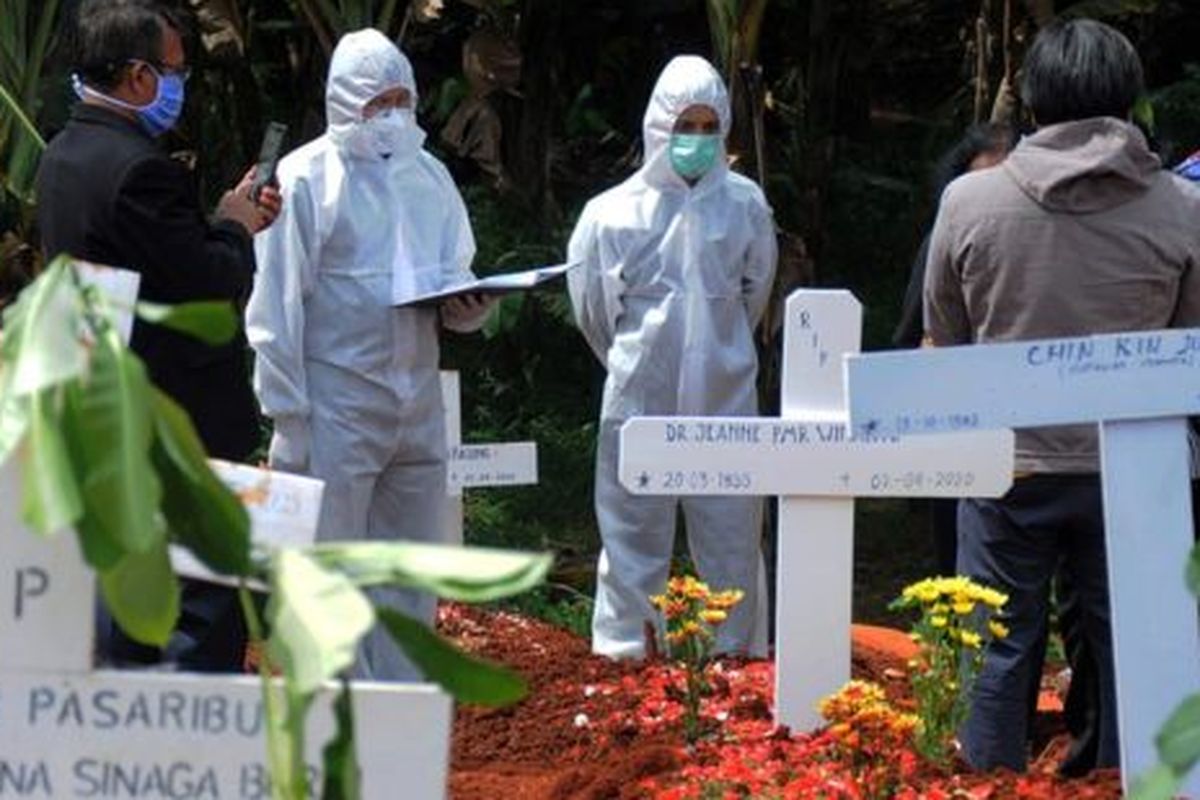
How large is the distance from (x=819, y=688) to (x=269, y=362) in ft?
5.99

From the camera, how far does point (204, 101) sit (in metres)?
13.2

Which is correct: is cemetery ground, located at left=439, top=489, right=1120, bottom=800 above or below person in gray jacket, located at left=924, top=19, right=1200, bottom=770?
below

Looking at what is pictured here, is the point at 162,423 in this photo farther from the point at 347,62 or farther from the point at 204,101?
the point at 204,101

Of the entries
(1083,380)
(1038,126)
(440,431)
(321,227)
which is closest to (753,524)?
(440,431)

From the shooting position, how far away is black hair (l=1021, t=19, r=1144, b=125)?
541cm

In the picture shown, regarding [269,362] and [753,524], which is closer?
[269,362]

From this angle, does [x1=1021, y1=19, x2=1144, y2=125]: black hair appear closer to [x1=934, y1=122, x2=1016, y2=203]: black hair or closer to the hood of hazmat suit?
[x1=934, y1=122, x2=1016, y2=203]: black hair

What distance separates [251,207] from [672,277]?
2.38 metres

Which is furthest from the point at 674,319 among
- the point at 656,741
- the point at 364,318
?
the point at 656,741

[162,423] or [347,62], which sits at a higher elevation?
[347,62]

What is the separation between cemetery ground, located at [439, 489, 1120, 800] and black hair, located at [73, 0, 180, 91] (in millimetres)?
1698

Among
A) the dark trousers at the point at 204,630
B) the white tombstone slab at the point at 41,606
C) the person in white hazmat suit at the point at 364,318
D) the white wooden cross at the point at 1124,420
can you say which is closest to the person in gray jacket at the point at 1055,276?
the white wooden cross at the point at 1124,420

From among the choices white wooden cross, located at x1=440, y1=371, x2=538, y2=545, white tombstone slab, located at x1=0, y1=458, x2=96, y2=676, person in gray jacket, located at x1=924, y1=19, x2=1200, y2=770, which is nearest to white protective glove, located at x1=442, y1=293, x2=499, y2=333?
white wooden cross, located at x1=440, y1=371, x2=538, y2=545

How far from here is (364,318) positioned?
6922 mm
